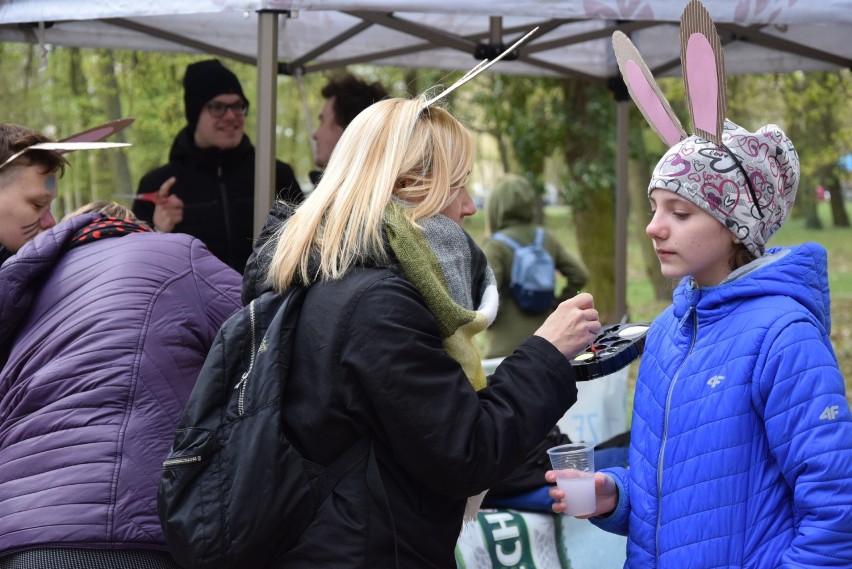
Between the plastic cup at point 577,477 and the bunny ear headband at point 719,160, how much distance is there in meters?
0.55

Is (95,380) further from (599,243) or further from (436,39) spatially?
(599,243)

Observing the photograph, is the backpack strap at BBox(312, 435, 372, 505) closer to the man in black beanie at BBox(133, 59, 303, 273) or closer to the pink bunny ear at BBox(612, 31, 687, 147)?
the pink bunny ear at BBox(612, 31, 687, 147)

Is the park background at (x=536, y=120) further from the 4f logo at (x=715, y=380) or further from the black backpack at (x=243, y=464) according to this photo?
the 4f logo at (x=715, y=380)

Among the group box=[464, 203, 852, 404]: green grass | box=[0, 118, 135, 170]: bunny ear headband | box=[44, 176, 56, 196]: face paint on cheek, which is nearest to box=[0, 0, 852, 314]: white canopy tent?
box=[0, 118, 135, 170]: bunny ear headband

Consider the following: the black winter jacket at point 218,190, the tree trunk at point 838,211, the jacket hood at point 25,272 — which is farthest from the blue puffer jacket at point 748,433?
the tree trunk at point 838,211

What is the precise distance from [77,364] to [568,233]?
1809 cm

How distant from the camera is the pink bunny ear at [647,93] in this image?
2184 mm

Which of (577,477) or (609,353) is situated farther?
(609,353)

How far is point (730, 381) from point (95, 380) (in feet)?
4.30

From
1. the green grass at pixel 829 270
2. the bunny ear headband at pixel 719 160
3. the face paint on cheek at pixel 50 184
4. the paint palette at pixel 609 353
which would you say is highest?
the bunny ear headband at pixel 719 160

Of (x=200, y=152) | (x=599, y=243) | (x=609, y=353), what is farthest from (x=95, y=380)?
(x=599, y=243)

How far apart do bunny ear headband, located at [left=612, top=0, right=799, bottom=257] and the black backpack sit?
2.63ft

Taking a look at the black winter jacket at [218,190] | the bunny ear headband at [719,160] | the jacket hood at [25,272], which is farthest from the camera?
the black winter jacket at [218,190]

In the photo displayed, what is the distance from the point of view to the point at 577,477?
212 centimetres
